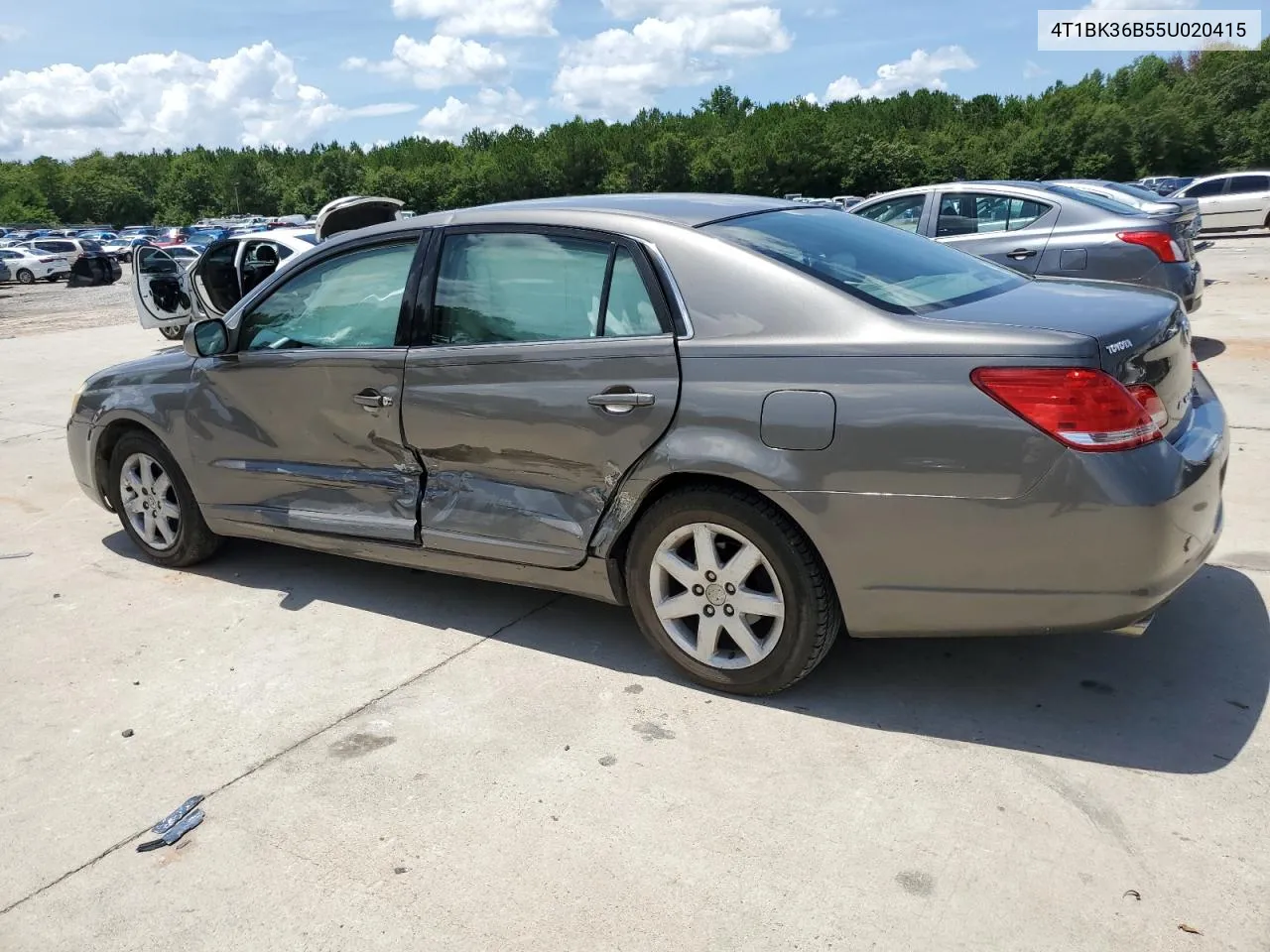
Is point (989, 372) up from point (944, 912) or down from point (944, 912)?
up

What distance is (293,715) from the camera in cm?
370

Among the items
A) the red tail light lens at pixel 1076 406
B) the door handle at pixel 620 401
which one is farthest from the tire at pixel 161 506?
the red tail light lens at pixel 1076 406

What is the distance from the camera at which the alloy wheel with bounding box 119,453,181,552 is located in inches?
202

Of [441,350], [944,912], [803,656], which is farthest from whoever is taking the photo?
[441,350]

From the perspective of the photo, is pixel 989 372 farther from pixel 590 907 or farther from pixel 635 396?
pixel 590 907

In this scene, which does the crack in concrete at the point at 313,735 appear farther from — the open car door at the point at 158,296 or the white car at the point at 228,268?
the open car door at the point at 158,296

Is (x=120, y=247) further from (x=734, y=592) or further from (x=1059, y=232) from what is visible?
(x=734, y=592)

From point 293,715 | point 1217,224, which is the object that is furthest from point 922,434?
point 1217,224

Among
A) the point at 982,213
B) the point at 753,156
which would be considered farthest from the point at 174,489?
the point at 753,156

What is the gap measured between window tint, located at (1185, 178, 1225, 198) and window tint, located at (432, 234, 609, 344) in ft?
88.9

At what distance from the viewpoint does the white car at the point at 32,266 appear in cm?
3741

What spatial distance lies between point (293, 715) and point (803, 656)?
1.76 m

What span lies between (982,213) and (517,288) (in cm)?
642

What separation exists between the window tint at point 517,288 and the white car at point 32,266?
3937 centimetres
